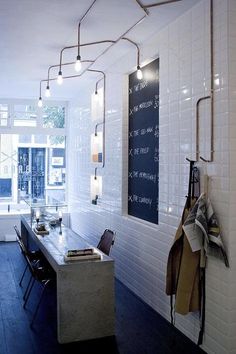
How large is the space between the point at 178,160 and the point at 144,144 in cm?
89

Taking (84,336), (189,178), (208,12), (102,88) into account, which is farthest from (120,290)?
(208,12)

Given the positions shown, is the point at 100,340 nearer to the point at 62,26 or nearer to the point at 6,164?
the point at 62,26

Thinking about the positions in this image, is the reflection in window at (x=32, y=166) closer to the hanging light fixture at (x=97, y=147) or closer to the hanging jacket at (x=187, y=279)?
the hanging light fixture at (x=97, y=147)

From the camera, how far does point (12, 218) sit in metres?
7.33

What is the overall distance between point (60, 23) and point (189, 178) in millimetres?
1826

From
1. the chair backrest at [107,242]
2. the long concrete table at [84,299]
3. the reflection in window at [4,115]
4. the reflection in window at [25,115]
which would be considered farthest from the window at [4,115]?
the long concrete table at [84,299]

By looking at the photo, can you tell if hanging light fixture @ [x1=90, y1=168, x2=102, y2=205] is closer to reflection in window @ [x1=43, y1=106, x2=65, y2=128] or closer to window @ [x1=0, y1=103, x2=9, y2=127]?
reflection in window @ [x1=43, y1=106, x2=65, y2=128]

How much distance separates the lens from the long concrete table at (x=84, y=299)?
323 centimetres

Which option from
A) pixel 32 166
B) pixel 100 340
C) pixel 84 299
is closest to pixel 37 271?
pixel 84 299

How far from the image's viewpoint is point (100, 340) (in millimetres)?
3289

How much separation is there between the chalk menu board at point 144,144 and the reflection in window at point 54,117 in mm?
3386

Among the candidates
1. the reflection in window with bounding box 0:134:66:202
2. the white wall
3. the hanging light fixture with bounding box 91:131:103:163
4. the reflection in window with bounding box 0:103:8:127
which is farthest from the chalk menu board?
the reflection in window with bounding box 0:103:8:127

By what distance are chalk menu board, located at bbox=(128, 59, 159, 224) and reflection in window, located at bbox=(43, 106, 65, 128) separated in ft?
11.1

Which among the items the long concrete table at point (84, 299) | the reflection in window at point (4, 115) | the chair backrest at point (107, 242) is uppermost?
the reflection in window at point (4, 115)
